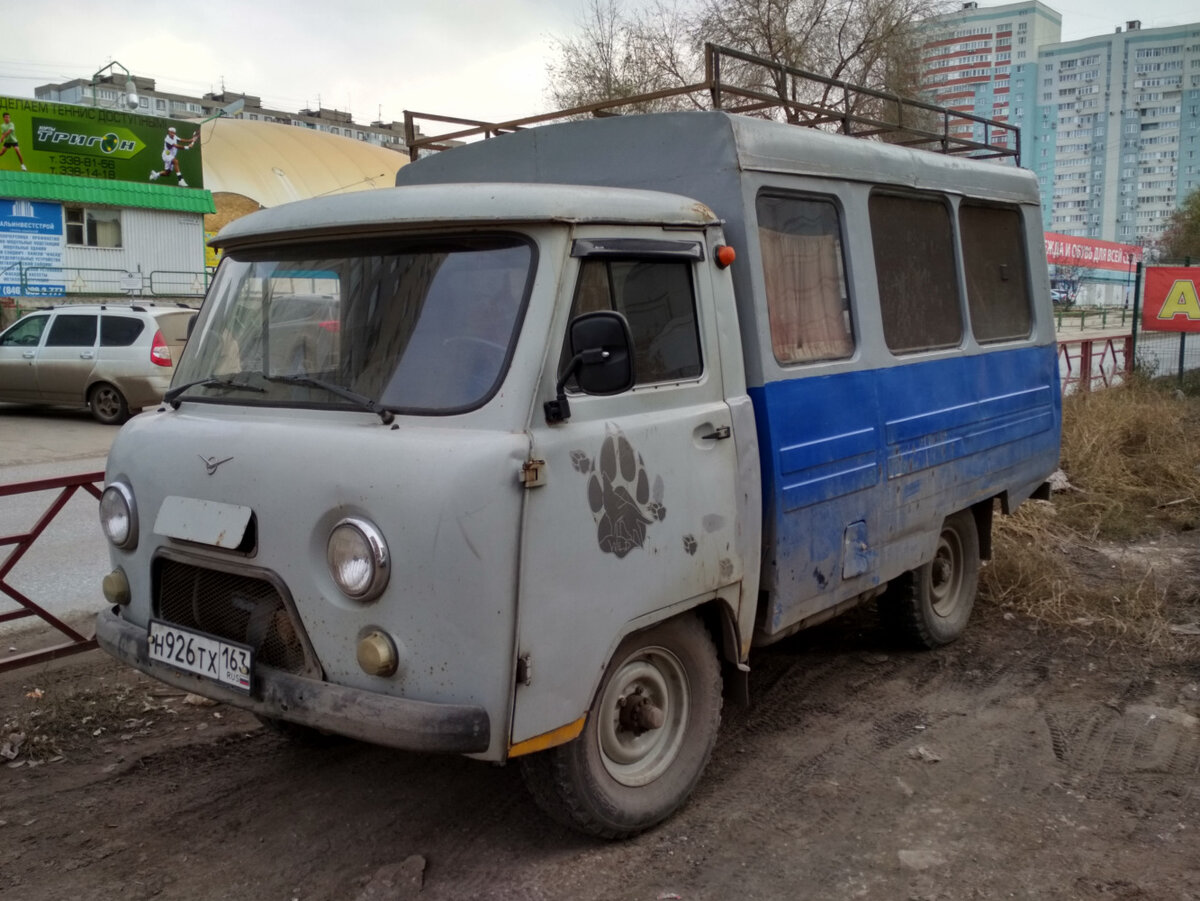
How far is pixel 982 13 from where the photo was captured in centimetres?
8500

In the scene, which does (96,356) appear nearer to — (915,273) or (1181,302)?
Result: (915,273)

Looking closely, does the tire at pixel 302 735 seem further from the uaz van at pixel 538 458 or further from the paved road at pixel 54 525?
the paved road at pixel 54 525

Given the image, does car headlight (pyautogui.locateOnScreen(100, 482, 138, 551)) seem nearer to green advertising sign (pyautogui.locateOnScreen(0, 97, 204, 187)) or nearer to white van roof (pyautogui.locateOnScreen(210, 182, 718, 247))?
white van roof (pyautogui.locateOnScreen(210, 182, 718, 247))

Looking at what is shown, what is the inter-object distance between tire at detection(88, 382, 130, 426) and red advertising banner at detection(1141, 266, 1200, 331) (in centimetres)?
1464

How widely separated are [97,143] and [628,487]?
126 ft

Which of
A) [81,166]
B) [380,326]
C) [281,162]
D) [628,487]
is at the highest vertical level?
[281,162]

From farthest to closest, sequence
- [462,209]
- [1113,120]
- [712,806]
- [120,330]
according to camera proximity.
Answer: [1113,120] < [120,330] < [712,806] < [462,209]

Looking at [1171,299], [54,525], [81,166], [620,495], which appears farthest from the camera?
[81,166]

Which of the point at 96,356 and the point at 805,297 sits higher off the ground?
the point at 96,356

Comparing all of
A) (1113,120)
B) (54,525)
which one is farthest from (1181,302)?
(1113,120)

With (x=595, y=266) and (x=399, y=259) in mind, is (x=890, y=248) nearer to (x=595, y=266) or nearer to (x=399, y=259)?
(x=595, y=266)

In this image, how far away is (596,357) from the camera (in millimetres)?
3256

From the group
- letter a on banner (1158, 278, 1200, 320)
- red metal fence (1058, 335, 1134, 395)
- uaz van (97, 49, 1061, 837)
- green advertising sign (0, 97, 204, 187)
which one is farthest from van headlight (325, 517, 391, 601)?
green advertising sign (0, 97, 204, 187)

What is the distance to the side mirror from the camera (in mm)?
3264
